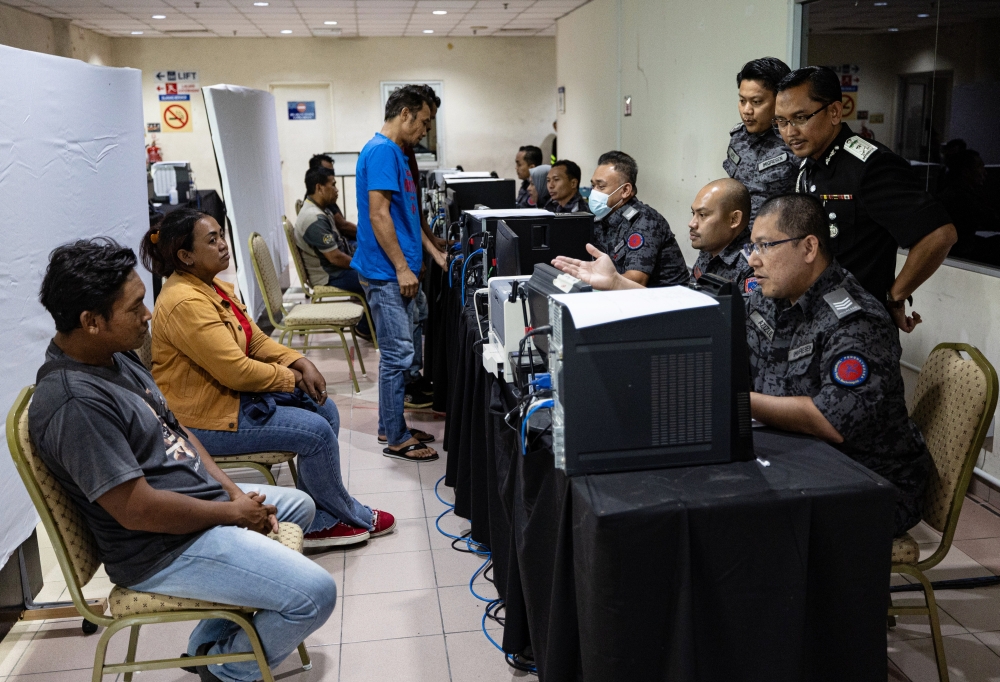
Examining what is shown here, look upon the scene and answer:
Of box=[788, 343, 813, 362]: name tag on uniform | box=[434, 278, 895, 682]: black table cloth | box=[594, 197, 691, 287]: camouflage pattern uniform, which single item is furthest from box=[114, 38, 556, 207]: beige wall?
box=[434, 278, 895, 682]: black table cloth

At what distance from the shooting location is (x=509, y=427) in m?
1.89

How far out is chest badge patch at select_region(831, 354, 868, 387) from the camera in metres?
1.68

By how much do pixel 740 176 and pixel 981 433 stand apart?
1.60 metres

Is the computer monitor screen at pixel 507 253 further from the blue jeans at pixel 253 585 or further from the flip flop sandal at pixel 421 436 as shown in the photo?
the flip flop sandal at pixel 421 436

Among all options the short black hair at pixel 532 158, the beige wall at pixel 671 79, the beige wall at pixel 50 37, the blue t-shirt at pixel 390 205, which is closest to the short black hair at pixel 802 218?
the blue t-shirt at pixel 390 205

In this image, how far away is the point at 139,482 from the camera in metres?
1.62

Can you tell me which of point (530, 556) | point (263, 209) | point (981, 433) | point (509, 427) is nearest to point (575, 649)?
point (530, 556)

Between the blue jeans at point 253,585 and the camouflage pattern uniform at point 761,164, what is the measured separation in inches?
76.6

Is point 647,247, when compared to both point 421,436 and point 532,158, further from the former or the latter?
point 532,158

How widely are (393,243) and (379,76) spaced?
30.8ft

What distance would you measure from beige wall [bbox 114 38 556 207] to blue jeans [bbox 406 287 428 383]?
848 centimetres

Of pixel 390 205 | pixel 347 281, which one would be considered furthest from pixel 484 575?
pixel 347 281

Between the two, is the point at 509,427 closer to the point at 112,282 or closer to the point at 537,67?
the point at 112,282

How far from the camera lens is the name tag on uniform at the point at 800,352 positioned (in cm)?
179
